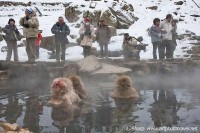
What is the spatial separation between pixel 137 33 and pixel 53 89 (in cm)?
1272

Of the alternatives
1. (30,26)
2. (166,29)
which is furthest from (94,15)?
(30,26)

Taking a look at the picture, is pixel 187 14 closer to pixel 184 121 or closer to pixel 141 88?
pixel 141 88

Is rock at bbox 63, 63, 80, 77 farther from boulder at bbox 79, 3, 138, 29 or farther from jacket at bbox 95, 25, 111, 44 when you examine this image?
boulder at bbox 79, 3, 138, 29

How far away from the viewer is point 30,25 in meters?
12.1

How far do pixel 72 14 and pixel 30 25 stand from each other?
915 centimetres

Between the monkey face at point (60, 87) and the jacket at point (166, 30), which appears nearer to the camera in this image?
the monkey face at point (60, 87)

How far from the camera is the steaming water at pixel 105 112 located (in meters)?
6.38

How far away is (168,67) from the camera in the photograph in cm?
1296

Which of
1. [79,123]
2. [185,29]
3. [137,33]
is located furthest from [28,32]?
[185,29]

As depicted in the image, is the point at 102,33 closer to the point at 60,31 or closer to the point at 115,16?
the point at 60,31

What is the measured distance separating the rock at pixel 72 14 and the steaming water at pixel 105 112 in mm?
11256

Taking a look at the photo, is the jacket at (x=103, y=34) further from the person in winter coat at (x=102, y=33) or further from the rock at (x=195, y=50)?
the rock at (x=195, y=50)

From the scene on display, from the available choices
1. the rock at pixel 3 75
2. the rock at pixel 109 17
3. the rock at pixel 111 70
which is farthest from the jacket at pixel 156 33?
the rock at pixel 109 17

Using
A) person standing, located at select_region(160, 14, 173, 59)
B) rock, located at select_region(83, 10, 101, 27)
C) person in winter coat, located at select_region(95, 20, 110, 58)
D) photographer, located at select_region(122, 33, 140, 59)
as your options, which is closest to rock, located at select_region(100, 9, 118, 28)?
rock, located at select_region(83, 10, 101, 27)
